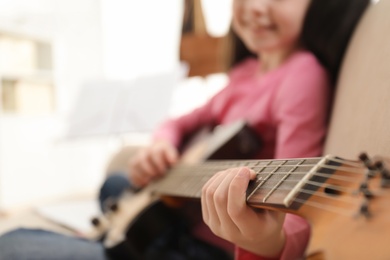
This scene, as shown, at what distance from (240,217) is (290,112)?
323 mm

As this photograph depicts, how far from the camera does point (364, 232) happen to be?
28 cm

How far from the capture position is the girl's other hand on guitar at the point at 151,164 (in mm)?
896

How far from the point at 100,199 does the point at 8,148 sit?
6.84 feet

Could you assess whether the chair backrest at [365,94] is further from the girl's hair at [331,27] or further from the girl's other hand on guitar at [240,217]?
the girl's other hand on guitar at [240,217]

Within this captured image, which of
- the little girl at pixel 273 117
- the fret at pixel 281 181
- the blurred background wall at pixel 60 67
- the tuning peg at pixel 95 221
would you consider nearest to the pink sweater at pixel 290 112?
the little girl at pixel 273 117

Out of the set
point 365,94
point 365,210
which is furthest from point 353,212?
point 365,94

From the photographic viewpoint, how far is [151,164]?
35.9 inches

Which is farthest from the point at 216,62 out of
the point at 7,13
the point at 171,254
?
the point at 7,13

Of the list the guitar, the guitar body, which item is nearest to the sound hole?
the guitar

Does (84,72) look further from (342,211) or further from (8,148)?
(342,211)

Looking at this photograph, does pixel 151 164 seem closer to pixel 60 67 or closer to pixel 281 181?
pixel 281 181

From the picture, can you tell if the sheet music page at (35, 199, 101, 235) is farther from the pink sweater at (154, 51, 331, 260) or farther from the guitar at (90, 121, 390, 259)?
the guitar at (90, 121, 390, 259)

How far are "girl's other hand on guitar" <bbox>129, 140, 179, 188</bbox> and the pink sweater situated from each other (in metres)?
→ 0.18

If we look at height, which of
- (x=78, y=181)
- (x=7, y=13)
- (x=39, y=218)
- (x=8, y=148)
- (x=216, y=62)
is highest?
(x=7, y=13)
